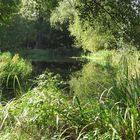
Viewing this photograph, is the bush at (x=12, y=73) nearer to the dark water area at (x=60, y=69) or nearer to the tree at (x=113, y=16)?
the tree at (x=113, y=16)

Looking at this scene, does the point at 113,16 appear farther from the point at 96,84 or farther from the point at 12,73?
the point at 12,73

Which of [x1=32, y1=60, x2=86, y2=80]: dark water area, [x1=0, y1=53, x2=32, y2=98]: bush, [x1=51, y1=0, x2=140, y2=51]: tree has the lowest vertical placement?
[x1=32, y1=60, x2=86, y2=80]: dark water area

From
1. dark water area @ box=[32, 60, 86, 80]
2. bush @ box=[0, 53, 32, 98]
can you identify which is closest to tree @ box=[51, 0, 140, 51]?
bush @ box=[0, 53, 32, 98]

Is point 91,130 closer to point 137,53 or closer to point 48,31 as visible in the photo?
point 137,53

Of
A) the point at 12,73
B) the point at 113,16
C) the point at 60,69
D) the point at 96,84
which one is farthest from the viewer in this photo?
the point at 60,69

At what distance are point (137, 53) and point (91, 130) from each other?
11289mm

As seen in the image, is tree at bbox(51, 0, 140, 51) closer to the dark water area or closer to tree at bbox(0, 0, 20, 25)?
tree at bbox(0, 0, 20, 25)

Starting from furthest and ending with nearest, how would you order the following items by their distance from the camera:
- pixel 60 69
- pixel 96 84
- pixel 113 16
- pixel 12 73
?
pixel 60 69, pixel 12 73, pixel 113 16, pixel 96 84

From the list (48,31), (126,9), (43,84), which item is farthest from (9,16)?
(48,31)

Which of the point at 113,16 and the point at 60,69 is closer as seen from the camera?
the point at 113,16

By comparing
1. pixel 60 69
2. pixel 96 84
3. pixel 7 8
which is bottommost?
pixel 60 69

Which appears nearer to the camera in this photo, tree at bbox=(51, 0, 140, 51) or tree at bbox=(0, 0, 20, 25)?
tree at bbox=(51, 0, 140, 51)

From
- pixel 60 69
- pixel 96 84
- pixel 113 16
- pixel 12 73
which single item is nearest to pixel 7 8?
pixel 12 73

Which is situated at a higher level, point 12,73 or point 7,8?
point 7,8
